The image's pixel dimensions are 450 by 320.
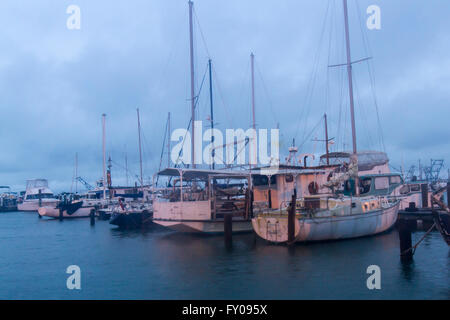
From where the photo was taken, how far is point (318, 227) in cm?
2373

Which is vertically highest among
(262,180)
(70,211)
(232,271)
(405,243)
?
(262,180)

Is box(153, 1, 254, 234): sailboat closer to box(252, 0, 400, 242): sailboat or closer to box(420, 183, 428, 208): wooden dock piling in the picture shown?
box(252, 0, 400, 242): sailboat

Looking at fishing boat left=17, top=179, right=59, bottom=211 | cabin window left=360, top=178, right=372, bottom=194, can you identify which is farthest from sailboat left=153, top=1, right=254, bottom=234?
fishing boat left=17, top=179, right=59, bottom=211

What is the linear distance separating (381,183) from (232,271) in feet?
76.1

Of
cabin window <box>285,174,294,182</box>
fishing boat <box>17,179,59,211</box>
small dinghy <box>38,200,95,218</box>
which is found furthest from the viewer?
fishing boat <box>17,179,59,211</box>

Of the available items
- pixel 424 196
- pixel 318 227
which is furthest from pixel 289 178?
pixel 424 196

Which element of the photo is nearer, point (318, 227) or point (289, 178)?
point (318, 227)

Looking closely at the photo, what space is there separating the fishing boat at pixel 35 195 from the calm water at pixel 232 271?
82.7 meters

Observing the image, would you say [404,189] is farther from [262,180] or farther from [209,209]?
[209,209]

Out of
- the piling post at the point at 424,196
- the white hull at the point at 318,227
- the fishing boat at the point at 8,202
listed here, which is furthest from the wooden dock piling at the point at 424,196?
the fishing boat at the point at 8,202

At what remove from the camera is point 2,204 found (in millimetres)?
121938

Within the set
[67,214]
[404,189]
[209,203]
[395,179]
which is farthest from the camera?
[67,214]

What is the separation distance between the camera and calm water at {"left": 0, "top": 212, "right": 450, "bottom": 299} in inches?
613

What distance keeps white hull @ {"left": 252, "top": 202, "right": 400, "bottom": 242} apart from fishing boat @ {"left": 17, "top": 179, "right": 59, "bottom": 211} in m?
90.8
